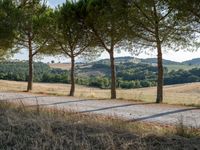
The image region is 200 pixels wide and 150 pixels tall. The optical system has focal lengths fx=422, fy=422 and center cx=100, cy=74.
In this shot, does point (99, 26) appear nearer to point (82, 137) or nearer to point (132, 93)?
point (132, 93)

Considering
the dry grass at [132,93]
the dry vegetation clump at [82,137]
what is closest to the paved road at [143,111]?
the dry vegetation clump at [82,137]

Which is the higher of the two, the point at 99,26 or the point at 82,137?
the point at 99,26

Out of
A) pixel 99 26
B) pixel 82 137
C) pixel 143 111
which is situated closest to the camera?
pixel 82 137

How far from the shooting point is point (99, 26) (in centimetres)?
2925

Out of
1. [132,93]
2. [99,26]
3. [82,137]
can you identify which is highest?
[99,26]

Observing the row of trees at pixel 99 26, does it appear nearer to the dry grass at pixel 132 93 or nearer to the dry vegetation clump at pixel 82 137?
the dry grass at pixel 132 93

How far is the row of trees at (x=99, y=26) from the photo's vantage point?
23.5m

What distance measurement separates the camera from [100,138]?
755cm

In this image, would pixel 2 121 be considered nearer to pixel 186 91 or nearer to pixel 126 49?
pixel 126 49

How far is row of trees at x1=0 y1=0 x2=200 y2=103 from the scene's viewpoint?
77.3 ft

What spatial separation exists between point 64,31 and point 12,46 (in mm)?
7170

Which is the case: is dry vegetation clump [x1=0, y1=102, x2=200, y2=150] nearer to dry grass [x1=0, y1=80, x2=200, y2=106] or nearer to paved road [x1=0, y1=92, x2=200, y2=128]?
paved road [x1=0, y1=92, x2=200, y2=128]

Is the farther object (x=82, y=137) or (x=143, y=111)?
(x=143, y=111)

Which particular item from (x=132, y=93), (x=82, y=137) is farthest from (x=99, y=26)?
(x=82, y=137)
